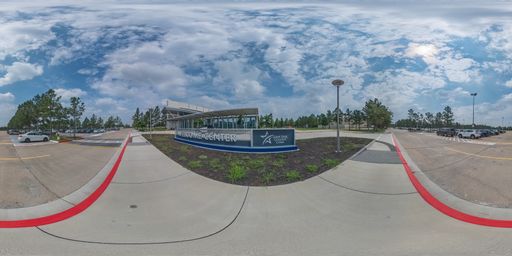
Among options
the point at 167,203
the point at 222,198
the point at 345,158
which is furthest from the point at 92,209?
the point at 345,158

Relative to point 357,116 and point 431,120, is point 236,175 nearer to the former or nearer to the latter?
point 357,116

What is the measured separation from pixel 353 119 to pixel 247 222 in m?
77.2

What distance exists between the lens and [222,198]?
18.4 feet

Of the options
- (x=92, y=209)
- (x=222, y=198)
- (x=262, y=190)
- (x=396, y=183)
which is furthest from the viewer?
(x=396, y=183)

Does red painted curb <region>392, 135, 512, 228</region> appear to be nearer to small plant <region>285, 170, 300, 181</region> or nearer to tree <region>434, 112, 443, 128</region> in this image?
small plant <region>285, 170, 300, 181</region>

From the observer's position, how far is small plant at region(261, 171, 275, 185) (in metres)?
6.66

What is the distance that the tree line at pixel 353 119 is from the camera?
170ft

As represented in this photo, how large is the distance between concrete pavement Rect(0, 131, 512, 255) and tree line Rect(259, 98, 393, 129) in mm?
33636

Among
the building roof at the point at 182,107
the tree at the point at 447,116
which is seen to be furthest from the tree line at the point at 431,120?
the building roof at the point at 182,107

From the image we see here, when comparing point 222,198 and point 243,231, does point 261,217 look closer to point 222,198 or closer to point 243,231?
point 243,231

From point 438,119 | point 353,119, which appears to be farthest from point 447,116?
point 353,119

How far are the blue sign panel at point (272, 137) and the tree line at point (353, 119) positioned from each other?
26449 millimetres

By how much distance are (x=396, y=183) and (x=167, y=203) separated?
18.8 ft

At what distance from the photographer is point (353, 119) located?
75.8 metres
